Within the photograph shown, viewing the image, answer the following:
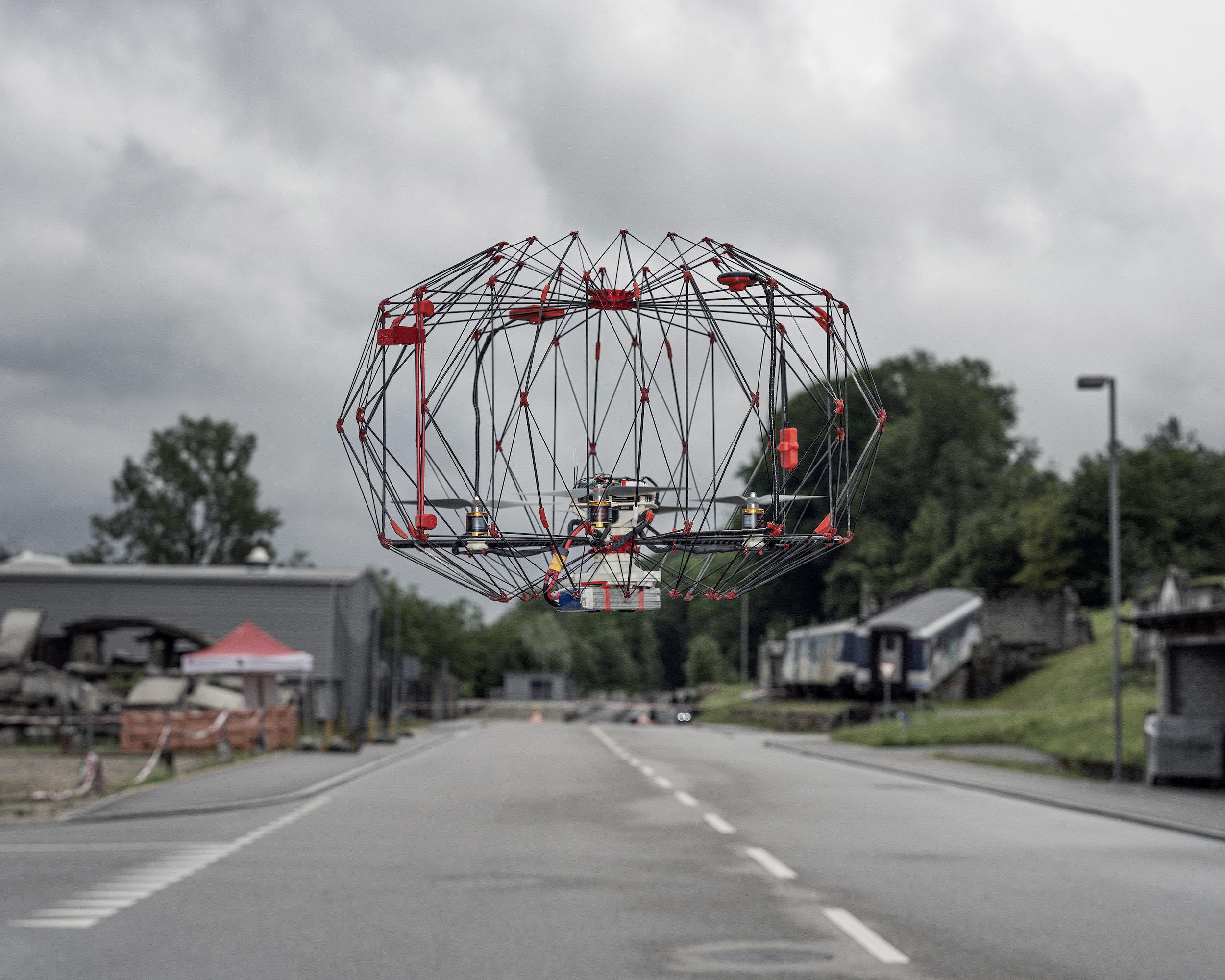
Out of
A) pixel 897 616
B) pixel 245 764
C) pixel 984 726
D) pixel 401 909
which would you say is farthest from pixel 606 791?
pixel 897 616

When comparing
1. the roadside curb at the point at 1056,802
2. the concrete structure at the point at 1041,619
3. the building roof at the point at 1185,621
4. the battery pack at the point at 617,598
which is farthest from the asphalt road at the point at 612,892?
the concrete structure at the point at 1041,619

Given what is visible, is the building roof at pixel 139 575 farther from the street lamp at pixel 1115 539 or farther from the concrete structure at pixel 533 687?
the concrete structure at pixel 533 687

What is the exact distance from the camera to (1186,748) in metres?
32.3

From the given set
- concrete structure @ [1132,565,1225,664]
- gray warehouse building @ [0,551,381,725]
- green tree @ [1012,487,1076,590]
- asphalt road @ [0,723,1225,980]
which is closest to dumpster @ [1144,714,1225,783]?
concrete structure @ [1132,565,1225,664]

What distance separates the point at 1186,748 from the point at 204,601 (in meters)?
47.3

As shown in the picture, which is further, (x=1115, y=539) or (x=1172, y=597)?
(x=1172, y=597)

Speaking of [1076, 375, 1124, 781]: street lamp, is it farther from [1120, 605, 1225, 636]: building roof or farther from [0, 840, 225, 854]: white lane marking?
[0, 840, 225, 854]: white lane marking

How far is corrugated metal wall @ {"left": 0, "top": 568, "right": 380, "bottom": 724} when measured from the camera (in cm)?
6525

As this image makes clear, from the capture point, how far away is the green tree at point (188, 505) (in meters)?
107

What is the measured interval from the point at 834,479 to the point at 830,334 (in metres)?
0.31

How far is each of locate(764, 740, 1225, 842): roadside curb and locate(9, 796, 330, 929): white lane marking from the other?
1588cm

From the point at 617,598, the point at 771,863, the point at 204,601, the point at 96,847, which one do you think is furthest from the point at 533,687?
the point at 617,598

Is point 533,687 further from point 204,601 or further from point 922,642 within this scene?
point 204,601

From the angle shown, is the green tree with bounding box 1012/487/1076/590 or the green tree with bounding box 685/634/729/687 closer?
the green tree with bounding box 1012/487/1076/590
